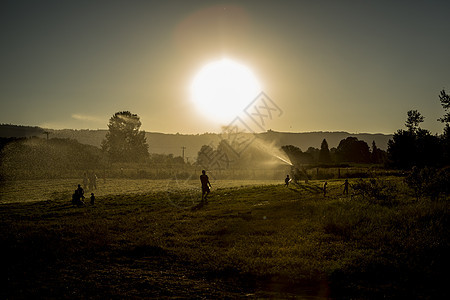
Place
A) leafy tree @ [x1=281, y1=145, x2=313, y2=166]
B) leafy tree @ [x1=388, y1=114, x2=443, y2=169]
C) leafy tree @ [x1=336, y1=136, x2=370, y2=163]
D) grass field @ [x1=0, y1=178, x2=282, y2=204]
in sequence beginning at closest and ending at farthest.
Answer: grass field @ [x1=0, y1=178, x2=282, y2=204] → leafy tree @ [x1=388, y1=114, x2=443, y2=169] → leafy tree @ [x1=281, y1=145, x2=313, y2=166] → leafy tree @ [x1=336, y1=136, x2=370, y2=163]

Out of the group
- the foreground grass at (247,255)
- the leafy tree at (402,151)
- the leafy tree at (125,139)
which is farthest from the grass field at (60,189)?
the leafy tree at (125,139)

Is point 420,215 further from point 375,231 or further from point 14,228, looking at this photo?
point 14,228

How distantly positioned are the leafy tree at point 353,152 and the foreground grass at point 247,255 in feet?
237

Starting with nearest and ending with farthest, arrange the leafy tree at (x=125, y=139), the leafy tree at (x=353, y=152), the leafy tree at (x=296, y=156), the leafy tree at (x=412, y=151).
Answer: the leafy tree at (x=412, y=151), the leafy tree at (x=296, y=156), the leafy tree at (x=353, y=152), the leafy tree at (x=125, y=139)

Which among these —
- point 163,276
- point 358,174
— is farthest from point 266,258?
point 358,174

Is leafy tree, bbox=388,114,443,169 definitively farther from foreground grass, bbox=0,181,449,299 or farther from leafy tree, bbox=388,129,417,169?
foreground grass, bbox=0,181,449,299

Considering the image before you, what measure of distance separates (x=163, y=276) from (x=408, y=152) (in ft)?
195

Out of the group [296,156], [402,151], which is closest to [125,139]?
[296,156]

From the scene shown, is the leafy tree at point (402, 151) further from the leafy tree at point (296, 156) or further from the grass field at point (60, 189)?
the grass field at point (60, 189)

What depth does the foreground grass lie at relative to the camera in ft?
27.4

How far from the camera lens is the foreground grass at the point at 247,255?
8352mm

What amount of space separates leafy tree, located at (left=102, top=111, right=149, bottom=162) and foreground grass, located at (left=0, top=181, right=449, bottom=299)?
8538 centimetres

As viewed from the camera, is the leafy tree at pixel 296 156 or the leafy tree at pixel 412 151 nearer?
the leafy tree at pixel 412 151

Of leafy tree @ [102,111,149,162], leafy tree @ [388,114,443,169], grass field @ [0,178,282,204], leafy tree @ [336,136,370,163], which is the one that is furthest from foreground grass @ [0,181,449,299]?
leafy tree @ [102,111,149,162]
